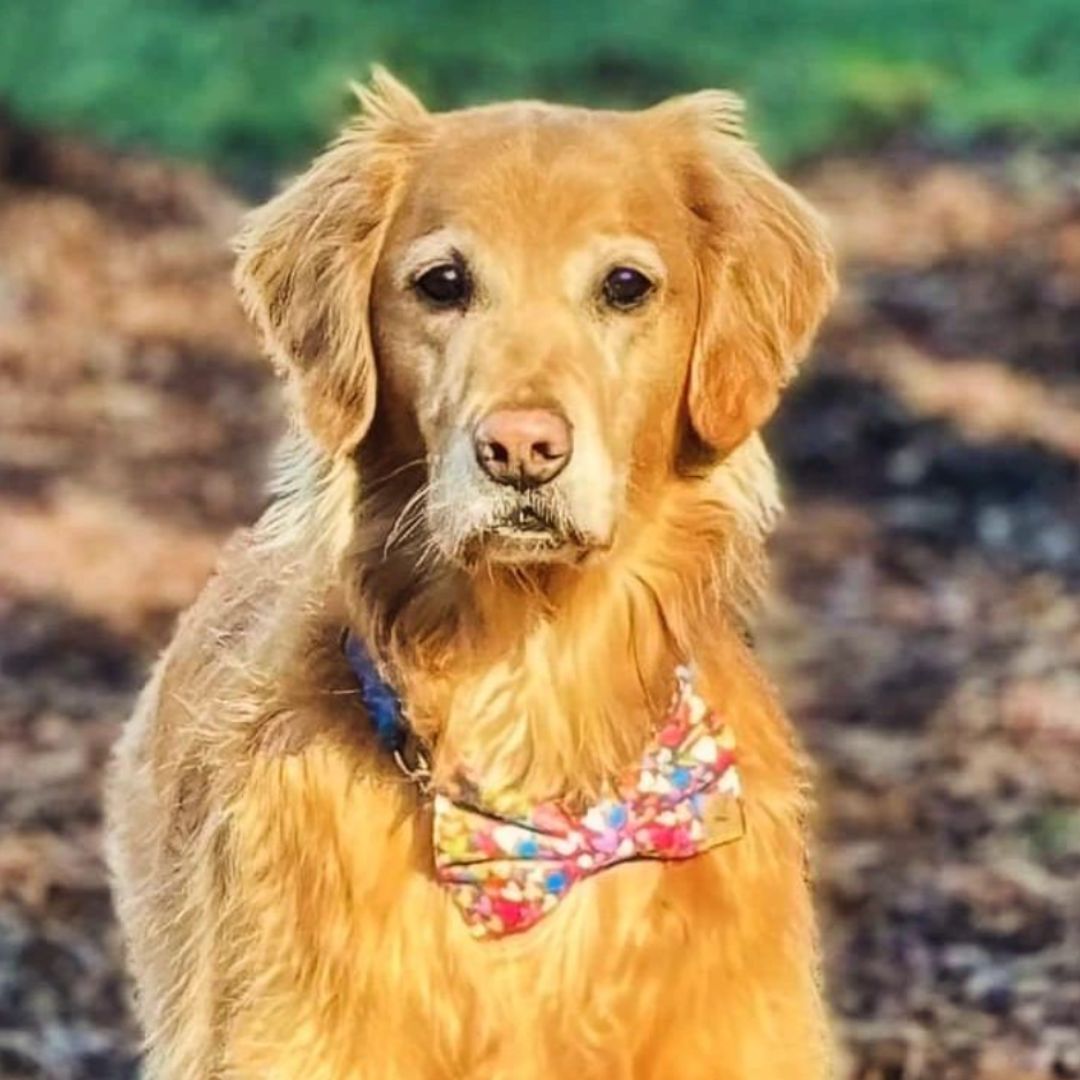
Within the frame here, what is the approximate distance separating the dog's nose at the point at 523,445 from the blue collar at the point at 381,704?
43cm

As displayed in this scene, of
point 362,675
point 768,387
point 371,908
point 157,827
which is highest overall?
point 768,387

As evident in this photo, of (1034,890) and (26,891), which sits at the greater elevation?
(1034,890)

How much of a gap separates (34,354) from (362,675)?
5.50 metres

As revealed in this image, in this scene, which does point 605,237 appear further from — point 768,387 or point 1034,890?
point 1034,890

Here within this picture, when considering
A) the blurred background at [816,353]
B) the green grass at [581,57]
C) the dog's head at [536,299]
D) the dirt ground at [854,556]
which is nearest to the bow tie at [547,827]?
the dog's head at [536,299]

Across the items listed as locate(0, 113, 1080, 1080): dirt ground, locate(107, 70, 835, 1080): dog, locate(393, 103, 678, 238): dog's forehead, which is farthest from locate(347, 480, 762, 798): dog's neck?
locate(0, 113, 1080, 1080): dirt ground

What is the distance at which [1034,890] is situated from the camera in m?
5.68

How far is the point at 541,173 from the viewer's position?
3.05 meters

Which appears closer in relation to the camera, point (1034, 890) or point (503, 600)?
point (503, 600)

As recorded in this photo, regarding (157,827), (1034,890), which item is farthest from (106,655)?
(157,827)

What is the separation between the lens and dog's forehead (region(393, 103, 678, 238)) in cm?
305

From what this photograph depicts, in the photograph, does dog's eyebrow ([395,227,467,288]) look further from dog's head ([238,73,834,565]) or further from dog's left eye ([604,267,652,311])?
dog's left eye ([604,267,652,311])

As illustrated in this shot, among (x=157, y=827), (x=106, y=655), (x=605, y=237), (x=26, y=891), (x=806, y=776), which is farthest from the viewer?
(x=106, y=655)

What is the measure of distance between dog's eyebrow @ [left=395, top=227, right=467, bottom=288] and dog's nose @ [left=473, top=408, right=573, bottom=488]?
282mm
